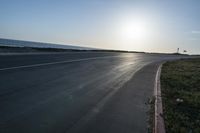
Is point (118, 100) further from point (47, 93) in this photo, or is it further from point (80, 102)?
point (47, 93)

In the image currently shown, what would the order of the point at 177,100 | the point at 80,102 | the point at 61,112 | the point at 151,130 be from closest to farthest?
the point at 151,130
the point at 61,112
the point at 80,102
the point at 177,100

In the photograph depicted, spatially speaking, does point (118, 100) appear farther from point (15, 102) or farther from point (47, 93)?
point (15, 102)

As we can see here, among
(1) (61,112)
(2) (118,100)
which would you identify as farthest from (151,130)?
(2) (118,100)

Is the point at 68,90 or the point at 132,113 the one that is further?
the point at 68,90

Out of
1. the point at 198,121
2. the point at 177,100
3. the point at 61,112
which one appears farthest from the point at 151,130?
the point at 177,100

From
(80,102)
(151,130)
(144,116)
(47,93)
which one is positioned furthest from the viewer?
(47,93)

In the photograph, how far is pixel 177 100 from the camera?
355 inches

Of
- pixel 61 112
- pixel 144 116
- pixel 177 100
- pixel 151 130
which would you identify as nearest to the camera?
pixel 151 130

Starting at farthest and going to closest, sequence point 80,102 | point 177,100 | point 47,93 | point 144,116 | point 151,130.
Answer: point 177,100, point 47,93, point 80,102, point 144,116, point 151,130

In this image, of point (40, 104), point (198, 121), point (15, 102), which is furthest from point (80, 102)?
point (198, 121)

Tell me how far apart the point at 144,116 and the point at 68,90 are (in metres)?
3.42

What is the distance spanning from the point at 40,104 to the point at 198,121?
4.21m

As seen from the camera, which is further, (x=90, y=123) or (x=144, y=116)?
(x=144, y=116)

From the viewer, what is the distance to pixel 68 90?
30.5 feet
